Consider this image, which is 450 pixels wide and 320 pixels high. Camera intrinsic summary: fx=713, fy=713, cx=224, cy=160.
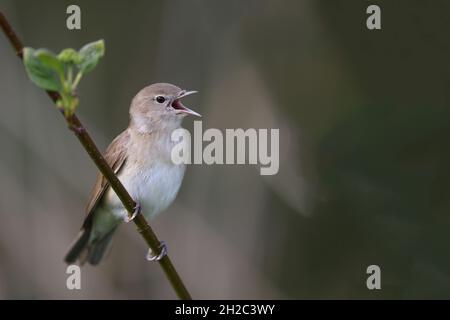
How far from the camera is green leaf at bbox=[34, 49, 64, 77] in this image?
1.97m

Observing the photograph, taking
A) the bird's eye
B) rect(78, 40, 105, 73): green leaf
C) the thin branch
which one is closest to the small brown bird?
the bird's eye

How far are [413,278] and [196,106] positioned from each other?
2309 mm

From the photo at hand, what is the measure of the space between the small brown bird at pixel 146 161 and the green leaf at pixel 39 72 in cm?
203

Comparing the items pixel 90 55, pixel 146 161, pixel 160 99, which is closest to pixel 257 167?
pixel 160 99

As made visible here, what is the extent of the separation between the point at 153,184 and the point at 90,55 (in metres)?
2.10

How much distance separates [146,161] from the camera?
424 centimetres

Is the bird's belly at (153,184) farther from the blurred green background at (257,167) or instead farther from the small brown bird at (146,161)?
the blurred green background at (257,167)

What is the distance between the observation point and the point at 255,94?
6.05 m

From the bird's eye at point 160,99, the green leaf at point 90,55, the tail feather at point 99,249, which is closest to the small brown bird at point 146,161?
the bird's eye at point 160,99

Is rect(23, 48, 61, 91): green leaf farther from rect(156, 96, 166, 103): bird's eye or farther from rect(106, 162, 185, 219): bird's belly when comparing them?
rect(156, 96, 166, 103): bird's eye

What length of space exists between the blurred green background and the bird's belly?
56.4 inches

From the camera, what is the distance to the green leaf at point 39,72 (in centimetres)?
198

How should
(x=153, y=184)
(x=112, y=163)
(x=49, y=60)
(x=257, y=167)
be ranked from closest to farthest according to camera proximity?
(x=49, y=60)
(x=153, y=184)
(x=112, y=163)
(x=257, y=167)

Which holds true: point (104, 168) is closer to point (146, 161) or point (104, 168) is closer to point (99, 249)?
point (146, 161)
